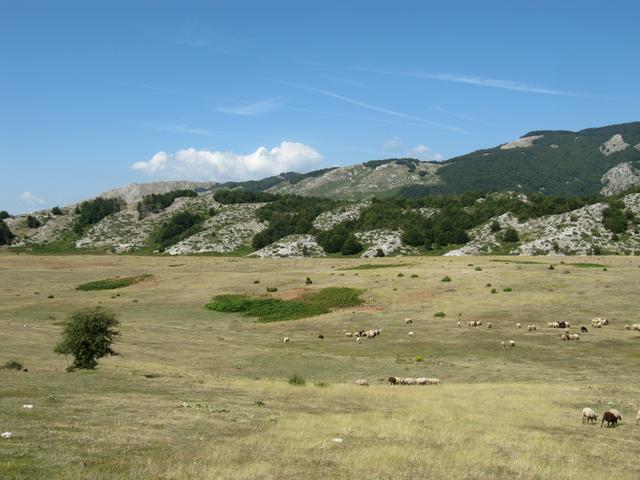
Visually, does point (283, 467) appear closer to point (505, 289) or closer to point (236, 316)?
point (236, 316)

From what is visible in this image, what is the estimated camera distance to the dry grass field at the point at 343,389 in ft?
56.7

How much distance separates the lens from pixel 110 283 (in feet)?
315

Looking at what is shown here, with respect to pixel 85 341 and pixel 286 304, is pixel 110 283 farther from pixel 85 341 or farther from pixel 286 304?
pixel 85 341

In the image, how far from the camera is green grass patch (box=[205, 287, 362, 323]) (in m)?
70.9

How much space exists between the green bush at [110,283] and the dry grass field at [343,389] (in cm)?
1010

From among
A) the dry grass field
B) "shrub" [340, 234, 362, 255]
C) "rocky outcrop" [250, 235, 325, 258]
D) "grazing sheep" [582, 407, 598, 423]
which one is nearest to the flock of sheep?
"grazing sheep" [582, 407, 598, 423]

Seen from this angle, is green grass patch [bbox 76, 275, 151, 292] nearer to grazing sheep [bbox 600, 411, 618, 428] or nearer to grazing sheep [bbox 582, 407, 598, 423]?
grazing sheep [bbox 582, 407, 598, 423]

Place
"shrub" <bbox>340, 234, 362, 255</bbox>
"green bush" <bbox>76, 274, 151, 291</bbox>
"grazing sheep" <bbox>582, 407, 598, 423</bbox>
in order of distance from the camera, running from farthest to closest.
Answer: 1. "shrub" <bbox>340, 234, 362, 255</bbox>
2. "green bush" <bbox>76, 274, 151, 291</bbox>
3. "grazing sheep" <bbox>582, 407, 598, 423</bbox>

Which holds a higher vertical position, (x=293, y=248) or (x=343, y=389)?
(x=293, y=248)

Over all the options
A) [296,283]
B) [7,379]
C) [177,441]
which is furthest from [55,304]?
[177,441]

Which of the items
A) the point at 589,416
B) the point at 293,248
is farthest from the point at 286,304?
the point at 293,248

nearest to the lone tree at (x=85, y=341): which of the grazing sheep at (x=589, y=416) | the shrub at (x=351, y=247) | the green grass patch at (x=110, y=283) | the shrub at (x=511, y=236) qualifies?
the grazing sheep at (x=589, y=416)

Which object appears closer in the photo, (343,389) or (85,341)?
(343,389)

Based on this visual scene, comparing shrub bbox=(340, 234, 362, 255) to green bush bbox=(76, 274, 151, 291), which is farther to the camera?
shrub bbox=(340, 234, 362, 255)
